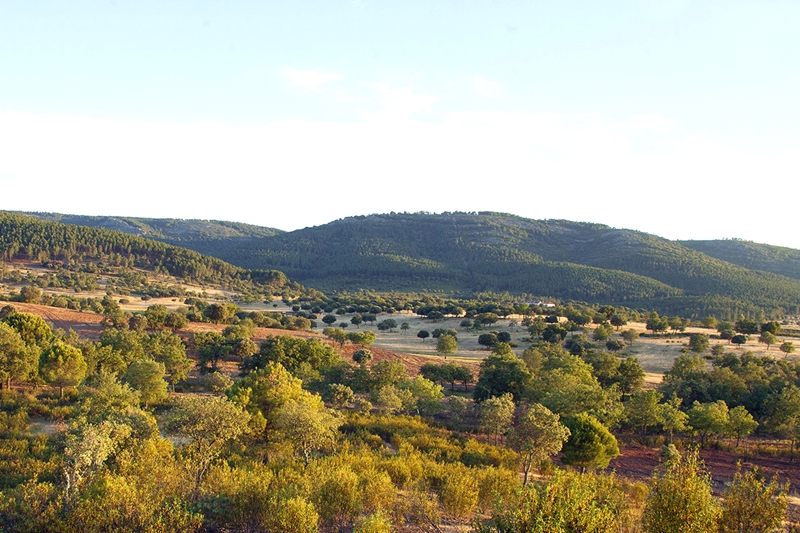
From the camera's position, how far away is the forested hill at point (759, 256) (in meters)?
162

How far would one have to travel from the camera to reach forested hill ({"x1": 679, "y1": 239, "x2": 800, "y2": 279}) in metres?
162

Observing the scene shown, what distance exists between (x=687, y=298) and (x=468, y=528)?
11769cm

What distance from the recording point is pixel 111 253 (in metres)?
119

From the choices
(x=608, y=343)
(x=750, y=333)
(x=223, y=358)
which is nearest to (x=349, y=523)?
(x=223, y=358)

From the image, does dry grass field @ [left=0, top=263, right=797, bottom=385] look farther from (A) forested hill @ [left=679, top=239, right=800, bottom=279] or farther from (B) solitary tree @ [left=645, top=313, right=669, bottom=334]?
(A) forested hill @ [left=679, top=239, right=800, bottom=279]

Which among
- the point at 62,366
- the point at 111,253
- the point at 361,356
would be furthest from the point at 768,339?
the point at 111,253

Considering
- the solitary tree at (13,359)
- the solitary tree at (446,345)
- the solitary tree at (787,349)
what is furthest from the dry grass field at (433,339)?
the solitary tree at (13,359)

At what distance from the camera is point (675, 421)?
2759 centimetres

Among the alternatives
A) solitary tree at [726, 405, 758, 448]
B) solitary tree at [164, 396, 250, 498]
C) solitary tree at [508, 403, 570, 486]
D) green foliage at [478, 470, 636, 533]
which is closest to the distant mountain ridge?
solitary tree at [726, 405, 758, 448]

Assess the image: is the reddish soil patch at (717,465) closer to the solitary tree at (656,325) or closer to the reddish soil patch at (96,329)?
the reddish soil patch at (96,329)

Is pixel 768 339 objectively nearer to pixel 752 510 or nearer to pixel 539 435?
pixel 539 435

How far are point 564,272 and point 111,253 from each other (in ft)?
403

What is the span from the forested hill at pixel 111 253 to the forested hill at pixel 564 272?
89.4ft

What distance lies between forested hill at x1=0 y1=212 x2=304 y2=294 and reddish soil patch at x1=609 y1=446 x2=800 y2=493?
101068 mm
